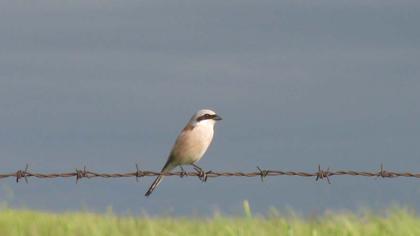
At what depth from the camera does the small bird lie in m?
13.0

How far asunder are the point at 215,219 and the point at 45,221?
173 cm

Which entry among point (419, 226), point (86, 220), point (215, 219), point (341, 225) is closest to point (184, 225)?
point (215, 219)

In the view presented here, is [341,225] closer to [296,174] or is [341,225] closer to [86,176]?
[296,174]

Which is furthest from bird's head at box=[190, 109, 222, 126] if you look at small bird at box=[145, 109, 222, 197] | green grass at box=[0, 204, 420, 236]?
green grass at box=[0, 204, 420, 236]

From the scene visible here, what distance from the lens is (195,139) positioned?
1300 cm

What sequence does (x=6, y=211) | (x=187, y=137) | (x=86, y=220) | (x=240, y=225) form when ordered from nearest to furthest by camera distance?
(x=240, y=225), (x=86, y=220), (x=6, y=211), (x=187, y=137)

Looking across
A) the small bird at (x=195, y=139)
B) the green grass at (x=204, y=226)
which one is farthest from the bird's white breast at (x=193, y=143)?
the green grass at (x=204, y=226)

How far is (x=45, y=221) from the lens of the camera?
8703mm

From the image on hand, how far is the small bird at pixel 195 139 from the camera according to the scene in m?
A: 13.0

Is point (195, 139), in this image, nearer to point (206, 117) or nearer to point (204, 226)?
point (206, 117)

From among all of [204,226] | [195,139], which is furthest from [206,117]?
[204,226]

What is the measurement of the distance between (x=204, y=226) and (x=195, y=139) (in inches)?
194

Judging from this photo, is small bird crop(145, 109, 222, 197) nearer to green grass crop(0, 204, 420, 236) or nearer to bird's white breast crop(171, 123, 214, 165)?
bird's white breast crop(171, 123, 214, 165)

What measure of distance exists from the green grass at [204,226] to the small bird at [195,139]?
13.4ft
